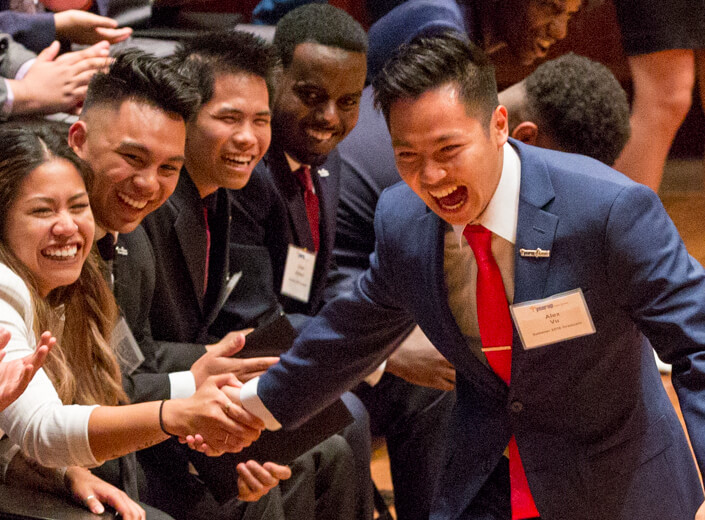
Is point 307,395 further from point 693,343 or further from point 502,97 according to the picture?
point 502,97

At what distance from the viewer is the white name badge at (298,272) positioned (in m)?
3.07

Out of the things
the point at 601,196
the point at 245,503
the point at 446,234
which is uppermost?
the point at 601,196

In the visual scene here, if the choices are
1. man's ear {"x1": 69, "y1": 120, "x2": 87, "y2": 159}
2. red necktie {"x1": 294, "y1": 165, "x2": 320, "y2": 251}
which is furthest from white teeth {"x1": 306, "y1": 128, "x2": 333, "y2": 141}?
man's ear {"x1": 69, "y1": 120, "x2": 87, "y2": 159}

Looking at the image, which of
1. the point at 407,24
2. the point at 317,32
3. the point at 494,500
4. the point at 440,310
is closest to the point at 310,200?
the point at 317,32

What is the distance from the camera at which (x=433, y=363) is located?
286 cm

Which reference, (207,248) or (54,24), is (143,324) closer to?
(207,248)

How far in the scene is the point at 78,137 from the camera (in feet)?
8.02

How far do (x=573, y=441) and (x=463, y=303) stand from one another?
0.34 meters

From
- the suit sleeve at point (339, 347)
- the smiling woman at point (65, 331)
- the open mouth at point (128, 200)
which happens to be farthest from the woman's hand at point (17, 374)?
the open mouth at point (128, 200)

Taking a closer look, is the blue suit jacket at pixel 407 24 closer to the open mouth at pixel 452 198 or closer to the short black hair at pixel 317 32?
the short black hair at pixel 317 32

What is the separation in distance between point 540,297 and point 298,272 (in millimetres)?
1355

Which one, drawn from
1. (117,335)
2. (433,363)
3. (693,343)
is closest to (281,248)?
(433,363)

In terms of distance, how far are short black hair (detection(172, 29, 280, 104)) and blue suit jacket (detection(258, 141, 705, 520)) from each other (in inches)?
34.6

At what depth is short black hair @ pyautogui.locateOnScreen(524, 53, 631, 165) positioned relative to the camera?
9.40 ft
